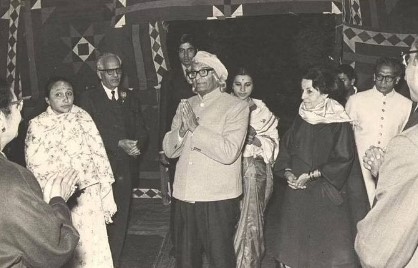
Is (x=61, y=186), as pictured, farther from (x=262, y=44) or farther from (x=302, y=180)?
(x=262, y=44)

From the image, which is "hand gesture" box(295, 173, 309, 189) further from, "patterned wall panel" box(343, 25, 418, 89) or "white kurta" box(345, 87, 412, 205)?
"patterned wall panel" box(343, 25, 418, 89)

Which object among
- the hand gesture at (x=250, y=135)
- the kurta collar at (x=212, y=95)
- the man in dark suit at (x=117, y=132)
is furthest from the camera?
the man in dark suit at (x=117, y=132)

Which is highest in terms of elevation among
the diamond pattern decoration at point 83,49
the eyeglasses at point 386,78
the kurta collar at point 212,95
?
the diamond pattern decoration at point 83,49

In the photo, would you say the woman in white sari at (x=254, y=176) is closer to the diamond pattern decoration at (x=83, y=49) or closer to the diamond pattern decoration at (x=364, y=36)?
the diamond pattern decoration at (x=364, y=36)

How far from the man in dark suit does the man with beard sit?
3610 mm

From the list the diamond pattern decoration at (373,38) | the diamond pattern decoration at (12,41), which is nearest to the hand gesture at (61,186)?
the diamond pattern decoration at (373,38)

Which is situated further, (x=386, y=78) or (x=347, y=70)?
(x=347, y=70)

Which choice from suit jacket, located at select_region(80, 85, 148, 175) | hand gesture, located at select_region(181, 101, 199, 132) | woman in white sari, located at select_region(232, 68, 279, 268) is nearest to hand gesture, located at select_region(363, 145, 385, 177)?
hand gesture, located at select_region(181, 101, 199, 132)

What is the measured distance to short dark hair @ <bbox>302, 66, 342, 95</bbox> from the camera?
454 centimetres

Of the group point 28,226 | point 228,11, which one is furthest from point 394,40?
point 28,226

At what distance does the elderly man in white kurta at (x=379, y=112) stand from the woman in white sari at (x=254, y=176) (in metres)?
0.91

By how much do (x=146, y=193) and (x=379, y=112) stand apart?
12.2ft

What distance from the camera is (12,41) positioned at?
7.86m

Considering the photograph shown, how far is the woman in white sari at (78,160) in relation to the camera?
4.48 meters
